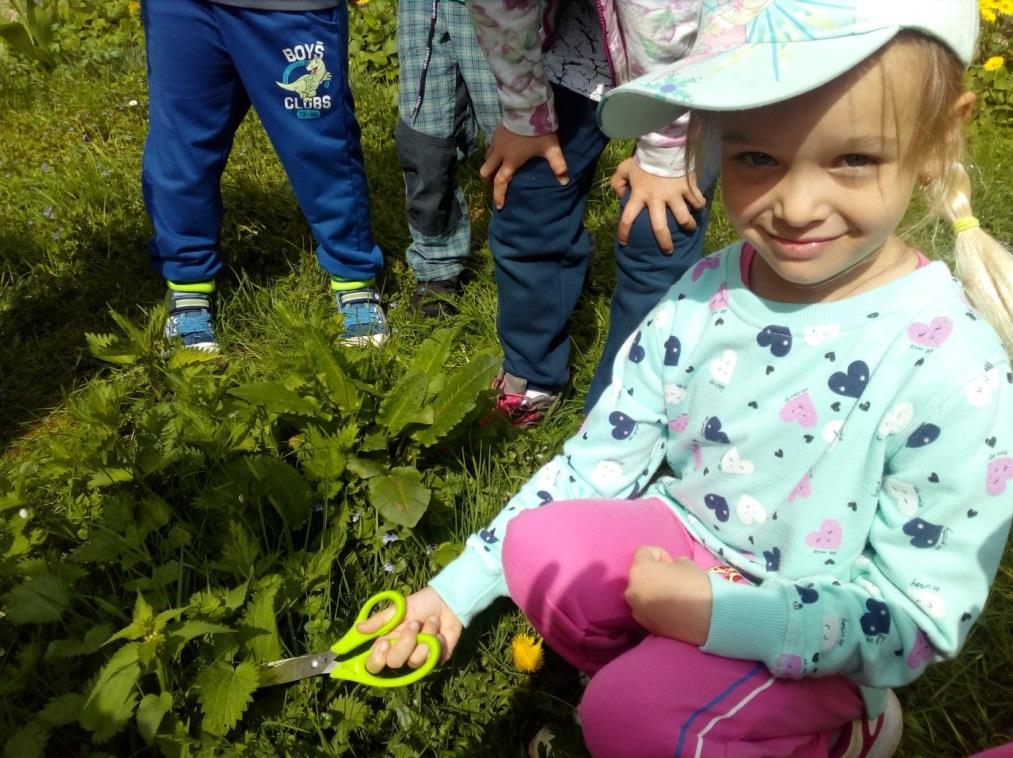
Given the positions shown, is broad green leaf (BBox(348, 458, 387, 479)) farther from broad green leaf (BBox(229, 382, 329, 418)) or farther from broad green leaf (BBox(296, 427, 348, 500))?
broad green leaf (BBox(229, 382, 329, 418))

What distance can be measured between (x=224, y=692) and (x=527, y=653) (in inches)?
21.8


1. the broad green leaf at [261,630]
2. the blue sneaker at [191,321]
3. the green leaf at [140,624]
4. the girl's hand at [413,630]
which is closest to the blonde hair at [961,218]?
the girl's hand at [413,630]

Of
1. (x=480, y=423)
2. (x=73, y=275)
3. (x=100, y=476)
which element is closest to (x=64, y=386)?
(x=73, y=275)

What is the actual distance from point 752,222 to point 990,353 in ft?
1.17

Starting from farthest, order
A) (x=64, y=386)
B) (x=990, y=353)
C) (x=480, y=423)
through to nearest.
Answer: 1. (x=64, y=386)
2. (x=480, y=423)
3. (x=990, y=353)

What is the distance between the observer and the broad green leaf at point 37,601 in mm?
1505

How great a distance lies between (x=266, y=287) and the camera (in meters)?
2.75

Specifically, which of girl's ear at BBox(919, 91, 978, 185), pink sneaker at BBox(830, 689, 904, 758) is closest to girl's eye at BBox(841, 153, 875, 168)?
girl's ear at BBox(919, 91, 978, 185)

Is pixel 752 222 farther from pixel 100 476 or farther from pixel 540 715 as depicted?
pixel 100 476

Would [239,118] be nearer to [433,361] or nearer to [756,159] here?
[433,361]

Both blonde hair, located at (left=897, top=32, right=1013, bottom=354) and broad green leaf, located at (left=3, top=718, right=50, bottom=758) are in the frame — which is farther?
broad green leaf, located at (left=3, top=718, right=50, bottom=758)

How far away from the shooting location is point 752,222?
1201mm

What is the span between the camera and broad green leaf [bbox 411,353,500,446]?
1873 millimetres

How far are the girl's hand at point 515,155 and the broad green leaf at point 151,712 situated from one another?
1232 mm
